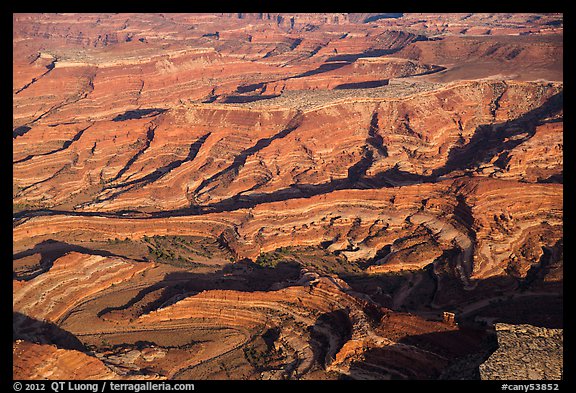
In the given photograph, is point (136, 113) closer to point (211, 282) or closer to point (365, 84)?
point (365, 84)

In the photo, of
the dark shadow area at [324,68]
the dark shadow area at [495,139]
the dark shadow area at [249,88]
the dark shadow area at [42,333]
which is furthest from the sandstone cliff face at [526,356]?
the dark shadow area at [324,68]

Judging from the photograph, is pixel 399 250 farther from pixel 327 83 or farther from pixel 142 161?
pixel 327 83

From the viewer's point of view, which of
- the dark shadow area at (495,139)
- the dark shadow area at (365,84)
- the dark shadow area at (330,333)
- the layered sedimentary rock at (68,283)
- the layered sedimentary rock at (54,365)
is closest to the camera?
the layered sedimentary rock at (54,365)

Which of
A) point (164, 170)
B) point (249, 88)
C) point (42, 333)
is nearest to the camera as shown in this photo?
point (42, 333)

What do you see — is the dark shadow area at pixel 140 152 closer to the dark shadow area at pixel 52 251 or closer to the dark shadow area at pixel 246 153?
the dark shadow area at pixel 246 153

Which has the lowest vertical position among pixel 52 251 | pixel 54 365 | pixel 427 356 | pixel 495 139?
pixel 52 251

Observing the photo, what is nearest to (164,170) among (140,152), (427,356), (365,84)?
(140,152)

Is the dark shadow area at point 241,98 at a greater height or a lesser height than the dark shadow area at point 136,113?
greater
